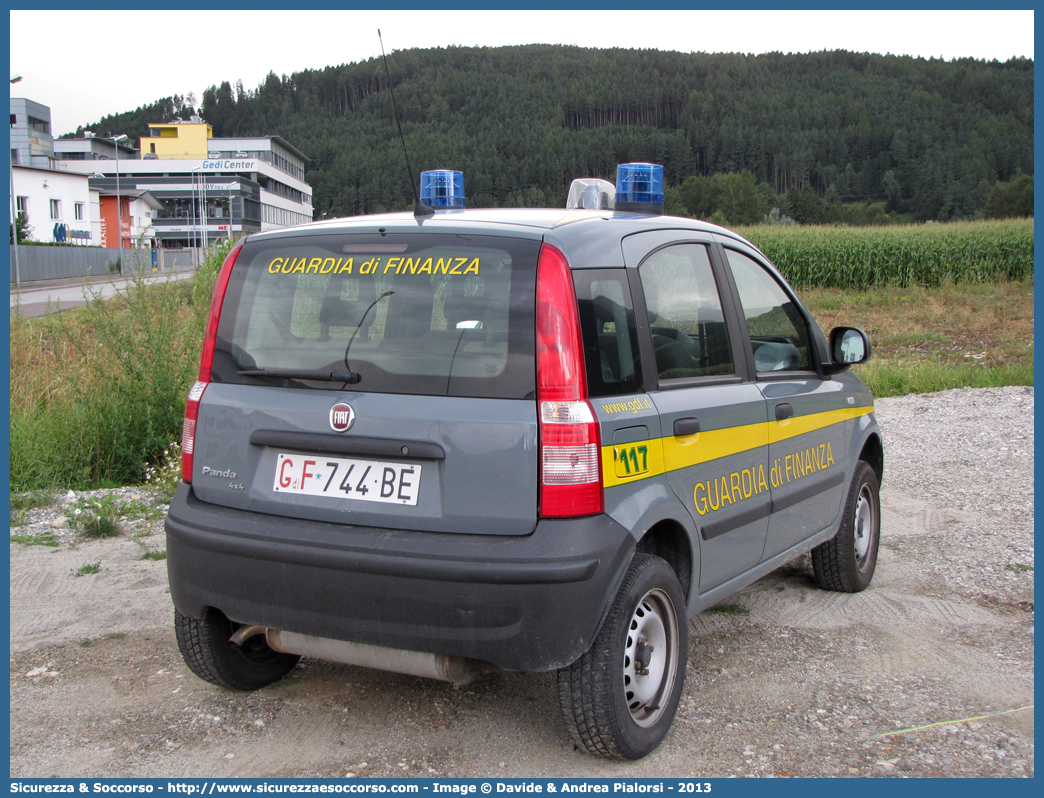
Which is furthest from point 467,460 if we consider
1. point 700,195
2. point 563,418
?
point 700,195

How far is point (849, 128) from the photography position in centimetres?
12319

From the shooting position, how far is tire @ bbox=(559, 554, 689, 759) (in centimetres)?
292

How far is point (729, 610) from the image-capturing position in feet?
15.3

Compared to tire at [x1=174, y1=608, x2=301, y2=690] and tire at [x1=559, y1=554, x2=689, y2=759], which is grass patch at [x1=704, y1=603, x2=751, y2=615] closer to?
tire at [x1=559, y1=554, x2=689, y2=759]

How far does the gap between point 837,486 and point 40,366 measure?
7261mm

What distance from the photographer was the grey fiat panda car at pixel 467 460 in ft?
9.14

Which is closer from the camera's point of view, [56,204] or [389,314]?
[389,314]

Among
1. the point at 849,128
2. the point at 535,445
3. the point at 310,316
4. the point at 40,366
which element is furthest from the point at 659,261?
the point at 849,128

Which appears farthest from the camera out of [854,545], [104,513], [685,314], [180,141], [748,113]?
[748,113]

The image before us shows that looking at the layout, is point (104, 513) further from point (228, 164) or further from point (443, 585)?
point (228, 164)

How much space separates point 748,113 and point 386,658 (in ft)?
424

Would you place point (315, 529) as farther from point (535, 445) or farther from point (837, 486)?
point (837, 486)

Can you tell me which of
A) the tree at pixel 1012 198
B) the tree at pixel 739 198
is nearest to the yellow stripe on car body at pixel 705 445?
the tree at pixel 739 198

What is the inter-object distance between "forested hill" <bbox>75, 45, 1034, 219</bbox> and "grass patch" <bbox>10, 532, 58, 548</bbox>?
253 ft
